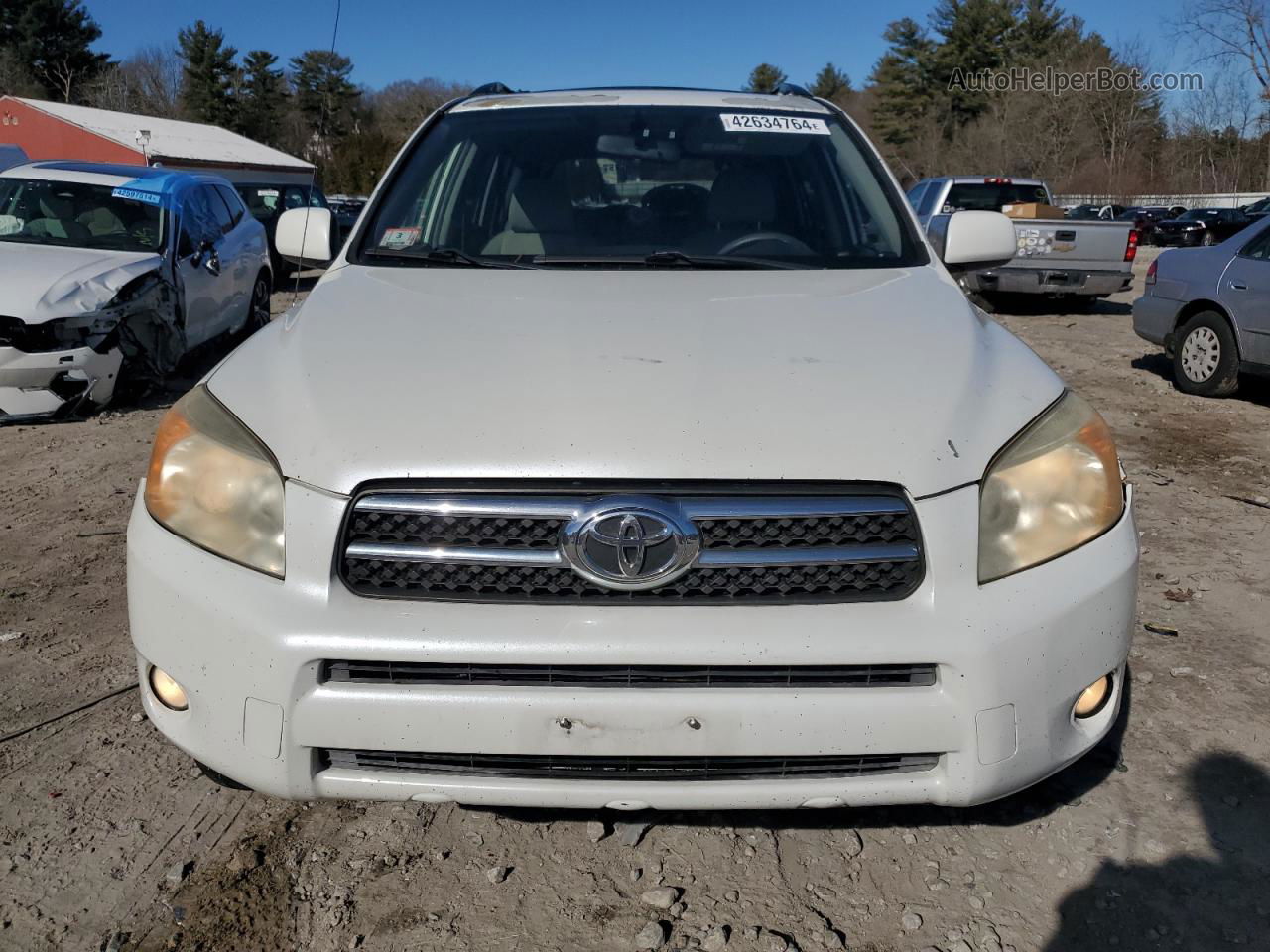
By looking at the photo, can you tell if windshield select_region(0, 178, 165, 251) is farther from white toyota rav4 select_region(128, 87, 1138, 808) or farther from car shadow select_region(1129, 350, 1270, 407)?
car shadow select_region(1129, 350, 1270, 407)

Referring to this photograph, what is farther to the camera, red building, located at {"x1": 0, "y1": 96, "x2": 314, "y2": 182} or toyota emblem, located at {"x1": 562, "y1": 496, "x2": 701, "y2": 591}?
red building, located at {"x1": 0, "y1": 96, "x2": 314, "y2": 182}

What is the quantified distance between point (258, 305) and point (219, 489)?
27.9ft

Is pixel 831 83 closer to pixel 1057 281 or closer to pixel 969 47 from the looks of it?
pixel 969 47

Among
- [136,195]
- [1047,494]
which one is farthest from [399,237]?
[136,195]

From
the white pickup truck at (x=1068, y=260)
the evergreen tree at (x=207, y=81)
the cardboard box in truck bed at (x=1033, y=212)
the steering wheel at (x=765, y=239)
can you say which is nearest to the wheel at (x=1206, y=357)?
the white pickup truck at (x=1068, y=260)

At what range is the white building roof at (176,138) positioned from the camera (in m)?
39.1

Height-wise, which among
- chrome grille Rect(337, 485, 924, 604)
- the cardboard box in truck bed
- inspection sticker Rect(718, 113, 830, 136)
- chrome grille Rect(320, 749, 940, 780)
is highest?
the cardboard box in truck bed

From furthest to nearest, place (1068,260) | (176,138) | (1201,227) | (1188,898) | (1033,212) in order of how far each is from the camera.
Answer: (176,138) → (1201,227) → (1033,212) → (1068,260) → (1188,898)

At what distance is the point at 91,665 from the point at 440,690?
204 cm

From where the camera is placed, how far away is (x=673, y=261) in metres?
3.01

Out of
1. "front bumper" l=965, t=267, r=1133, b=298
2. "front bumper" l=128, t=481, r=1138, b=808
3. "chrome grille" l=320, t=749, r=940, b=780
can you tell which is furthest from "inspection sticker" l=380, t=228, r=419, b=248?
"front bumper" l=965, t=267, r=1133, b=298

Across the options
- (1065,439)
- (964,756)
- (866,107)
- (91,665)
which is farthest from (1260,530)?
(866,107)

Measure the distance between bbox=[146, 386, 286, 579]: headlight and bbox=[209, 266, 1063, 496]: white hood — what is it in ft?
0.18

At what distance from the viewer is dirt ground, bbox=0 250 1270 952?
2.17 metres
